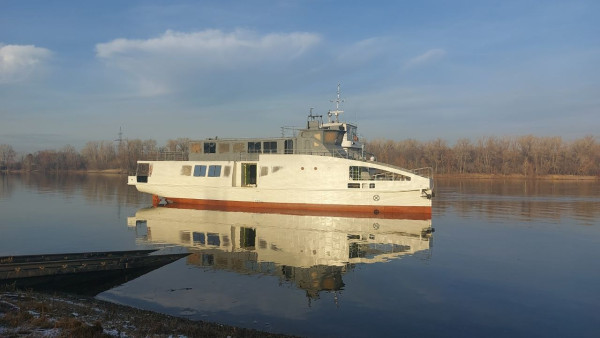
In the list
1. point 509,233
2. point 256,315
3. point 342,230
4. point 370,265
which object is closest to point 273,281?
point 256,315

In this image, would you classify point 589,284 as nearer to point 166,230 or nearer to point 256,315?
point 256,315

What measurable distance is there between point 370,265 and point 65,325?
1166cm

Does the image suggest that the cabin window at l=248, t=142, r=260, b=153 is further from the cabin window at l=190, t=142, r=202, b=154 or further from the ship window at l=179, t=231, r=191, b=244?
the ship window at l=179, t=231, r=191, b=244

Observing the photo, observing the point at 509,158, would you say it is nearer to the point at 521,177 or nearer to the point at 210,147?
the point at 521,177

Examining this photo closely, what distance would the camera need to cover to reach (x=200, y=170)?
117 ft

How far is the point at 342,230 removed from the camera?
24828mm

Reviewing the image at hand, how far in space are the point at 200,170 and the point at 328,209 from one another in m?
12.2

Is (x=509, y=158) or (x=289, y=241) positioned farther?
(x=509, y=158)

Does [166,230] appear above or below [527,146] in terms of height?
below

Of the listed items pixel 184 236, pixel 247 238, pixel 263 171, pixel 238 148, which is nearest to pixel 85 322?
pixel 247 238

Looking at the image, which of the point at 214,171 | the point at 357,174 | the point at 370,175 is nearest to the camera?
the point at 357,174

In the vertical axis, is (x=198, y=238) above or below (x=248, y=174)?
below

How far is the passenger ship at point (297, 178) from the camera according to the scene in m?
30.4

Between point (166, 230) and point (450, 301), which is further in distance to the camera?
point (166, 230)
